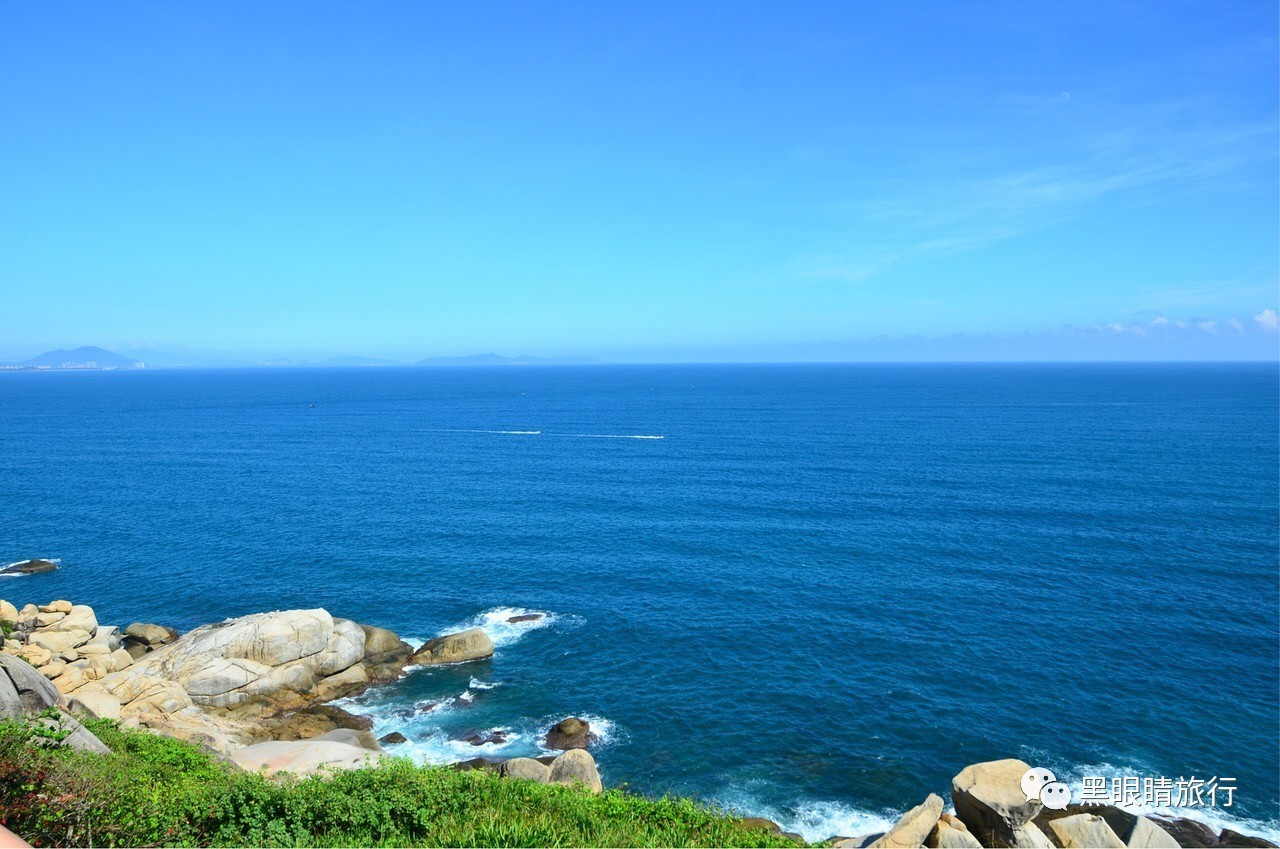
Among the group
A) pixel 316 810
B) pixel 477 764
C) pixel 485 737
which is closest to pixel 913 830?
pixel 316 810

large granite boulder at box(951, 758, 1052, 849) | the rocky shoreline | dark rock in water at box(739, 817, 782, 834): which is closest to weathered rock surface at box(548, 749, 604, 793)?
the rocky shoreline

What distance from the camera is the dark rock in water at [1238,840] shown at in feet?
110

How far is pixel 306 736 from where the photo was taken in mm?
42781

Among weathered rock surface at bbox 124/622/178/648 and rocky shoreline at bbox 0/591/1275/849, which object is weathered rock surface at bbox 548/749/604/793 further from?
weathered rock surface at bbox 124/622/178/648

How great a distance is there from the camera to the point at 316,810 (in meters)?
22.4

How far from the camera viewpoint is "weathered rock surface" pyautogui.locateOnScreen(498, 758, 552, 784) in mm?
35000

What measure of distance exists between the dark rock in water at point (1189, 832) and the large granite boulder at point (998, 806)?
34.6ft

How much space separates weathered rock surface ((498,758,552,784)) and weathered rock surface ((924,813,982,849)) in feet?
55.4

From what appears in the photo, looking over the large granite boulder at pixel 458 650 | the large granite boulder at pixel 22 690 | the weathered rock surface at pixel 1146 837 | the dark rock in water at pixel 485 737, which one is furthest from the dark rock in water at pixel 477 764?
the weathered rock surface at pixel 1146 837

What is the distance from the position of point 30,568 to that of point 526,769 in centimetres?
6008

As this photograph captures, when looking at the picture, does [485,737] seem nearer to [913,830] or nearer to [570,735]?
[570,735]

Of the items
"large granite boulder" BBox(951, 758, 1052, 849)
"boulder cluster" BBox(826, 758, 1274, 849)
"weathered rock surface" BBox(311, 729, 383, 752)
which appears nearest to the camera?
"boulder cluster" BBox(826, 758, 1274, 849)

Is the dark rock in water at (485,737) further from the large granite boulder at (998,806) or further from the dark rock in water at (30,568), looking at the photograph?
the dark rock in water at (30,568)

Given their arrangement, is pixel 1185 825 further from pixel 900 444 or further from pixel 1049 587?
pixel 900 444
